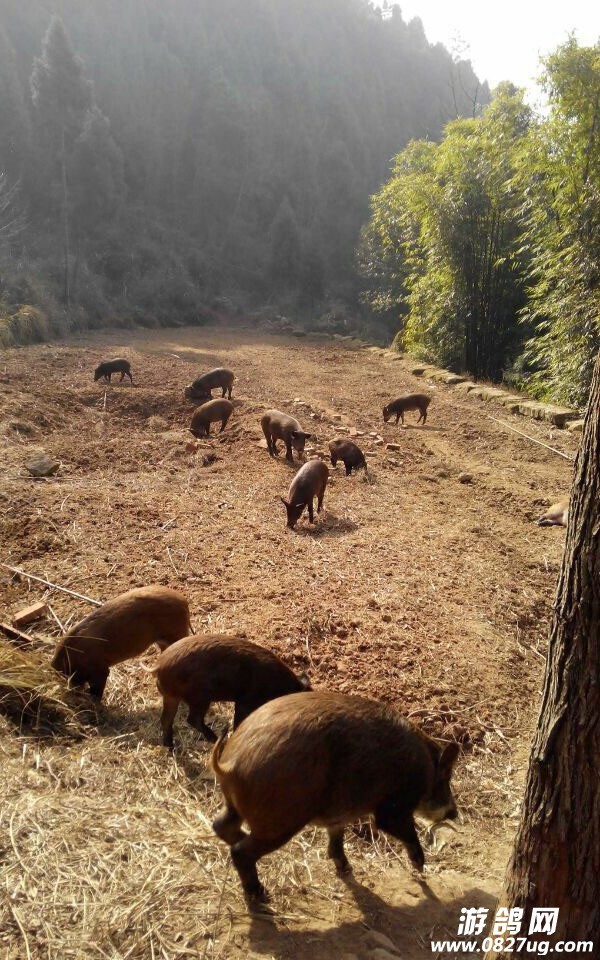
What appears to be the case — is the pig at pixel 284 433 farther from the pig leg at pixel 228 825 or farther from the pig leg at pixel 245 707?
the pig leg at pixel 228 825

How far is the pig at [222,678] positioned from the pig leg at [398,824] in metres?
0.81

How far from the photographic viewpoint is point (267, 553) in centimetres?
568

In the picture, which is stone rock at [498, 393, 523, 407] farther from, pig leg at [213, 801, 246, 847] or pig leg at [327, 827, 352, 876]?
pig leg at [213, 801, 246, 847]

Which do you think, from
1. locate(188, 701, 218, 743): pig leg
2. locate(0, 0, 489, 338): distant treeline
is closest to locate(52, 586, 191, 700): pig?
locate(188, 701, 218, 743): pig leg

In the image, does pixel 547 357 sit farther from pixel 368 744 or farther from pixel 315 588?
pixel 368 744

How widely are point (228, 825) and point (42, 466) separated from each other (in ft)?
18.4

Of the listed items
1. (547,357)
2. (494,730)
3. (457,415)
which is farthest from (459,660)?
(547,357)

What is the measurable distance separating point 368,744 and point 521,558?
12.8 feet

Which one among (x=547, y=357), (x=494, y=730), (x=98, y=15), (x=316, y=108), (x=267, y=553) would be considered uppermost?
(x=98, y=15)

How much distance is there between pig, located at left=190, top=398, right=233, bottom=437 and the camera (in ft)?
32.6

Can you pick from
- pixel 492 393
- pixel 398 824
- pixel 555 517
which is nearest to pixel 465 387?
pixel 492 393

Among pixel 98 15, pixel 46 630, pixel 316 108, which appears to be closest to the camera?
pixel 46 630

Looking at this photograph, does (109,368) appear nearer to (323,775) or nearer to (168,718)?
(168,718)

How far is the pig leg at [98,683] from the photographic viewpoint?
3.68m
